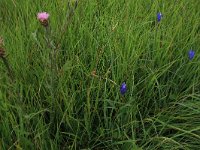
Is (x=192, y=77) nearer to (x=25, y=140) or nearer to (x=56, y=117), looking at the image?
(x=56, y=117)

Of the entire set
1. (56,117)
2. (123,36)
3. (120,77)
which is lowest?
(56,117)

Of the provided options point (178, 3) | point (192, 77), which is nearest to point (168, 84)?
point (192, 77)

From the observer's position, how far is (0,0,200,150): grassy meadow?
1.17 metres

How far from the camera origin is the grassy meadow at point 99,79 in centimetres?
117

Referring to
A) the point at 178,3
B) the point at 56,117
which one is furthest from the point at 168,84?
the point at 178,3

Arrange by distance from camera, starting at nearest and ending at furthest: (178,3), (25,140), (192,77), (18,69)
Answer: (25,140), (18,69), (192,77), (178,3)

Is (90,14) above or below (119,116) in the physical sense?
above

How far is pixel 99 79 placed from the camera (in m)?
1.28

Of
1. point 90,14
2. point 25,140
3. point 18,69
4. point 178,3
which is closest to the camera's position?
point 25,140

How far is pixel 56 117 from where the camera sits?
1.25m

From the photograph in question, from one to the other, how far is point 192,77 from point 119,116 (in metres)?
0.47

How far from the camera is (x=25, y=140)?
3.59ft

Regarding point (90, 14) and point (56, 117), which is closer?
point (56, 117)

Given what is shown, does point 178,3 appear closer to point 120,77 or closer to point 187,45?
point 187,45
